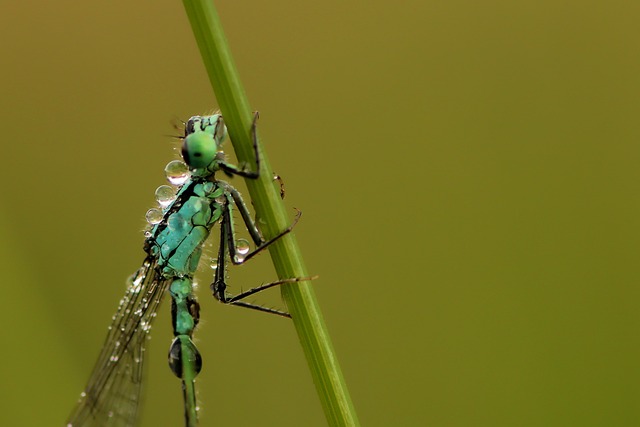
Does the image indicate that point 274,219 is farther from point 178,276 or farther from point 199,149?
point 178,276

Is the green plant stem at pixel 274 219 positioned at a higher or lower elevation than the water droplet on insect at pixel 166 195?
lower

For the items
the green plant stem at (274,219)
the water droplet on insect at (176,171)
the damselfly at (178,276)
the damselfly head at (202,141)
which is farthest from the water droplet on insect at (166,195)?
the green plant stem at (274,219)

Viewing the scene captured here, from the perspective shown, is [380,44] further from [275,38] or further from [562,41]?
[562,41]

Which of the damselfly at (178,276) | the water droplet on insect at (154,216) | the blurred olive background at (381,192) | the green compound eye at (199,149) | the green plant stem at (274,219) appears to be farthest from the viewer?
the blurred olive background at (381,192)

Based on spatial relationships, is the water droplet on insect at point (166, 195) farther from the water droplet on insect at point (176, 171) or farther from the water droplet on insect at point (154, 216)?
the water droplet on insect at point (176, 171)

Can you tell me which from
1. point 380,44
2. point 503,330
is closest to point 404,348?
point 503,330

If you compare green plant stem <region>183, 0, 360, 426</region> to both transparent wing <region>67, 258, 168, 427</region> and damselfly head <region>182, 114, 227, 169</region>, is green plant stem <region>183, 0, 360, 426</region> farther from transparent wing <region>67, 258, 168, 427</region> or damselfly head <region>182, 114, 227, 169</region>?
transparent wing <region>67, 258, 168, 427</region>

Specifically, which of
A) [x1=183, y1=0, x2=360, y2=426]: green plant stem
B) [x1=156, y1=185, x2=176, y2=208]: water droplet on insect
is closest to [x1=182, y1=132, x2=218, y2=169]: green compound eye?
[x1=156, y1=185, x2=176, y2=208]: water droplet on insect
